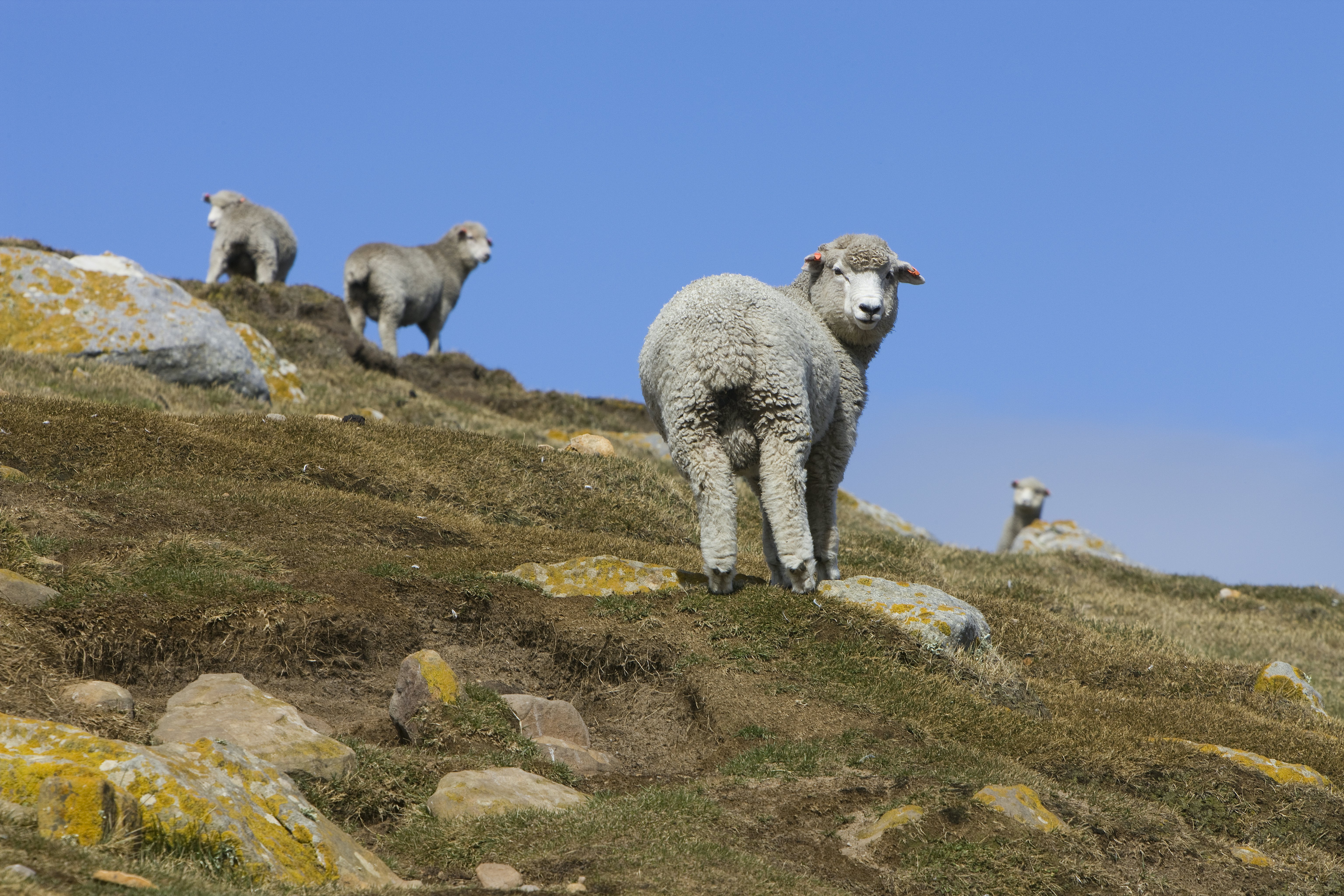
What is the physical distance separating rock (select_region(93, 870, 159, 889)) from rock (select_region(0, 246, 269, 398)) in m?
17.8

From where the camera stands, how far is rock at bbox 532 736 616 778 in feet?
29.7

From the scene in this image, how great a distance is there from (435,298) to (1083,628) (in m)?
23.6

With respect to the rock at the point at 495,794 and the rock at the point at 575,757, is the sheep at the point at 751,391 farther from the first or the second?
the rock at the point at 495,794

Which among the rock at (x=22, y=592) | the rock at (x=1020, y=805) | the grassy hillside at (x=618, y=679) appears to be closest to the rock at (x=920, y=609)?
the grassy hillside at (x=618, y=679)

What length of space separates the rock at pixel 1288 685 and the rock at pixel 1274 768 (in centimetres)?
324

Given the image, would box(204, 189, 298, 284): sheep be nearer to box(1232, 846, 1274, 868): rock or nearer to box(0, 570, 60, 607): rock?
box(0, 570, 60, 607): rock

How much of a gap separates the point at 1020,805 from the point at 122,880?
5.48 metres

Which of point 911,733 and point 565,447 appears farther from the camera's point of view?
point 565,447

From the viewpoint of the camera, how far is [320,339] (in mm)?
29281

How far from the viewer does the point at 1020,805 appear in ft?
26.6

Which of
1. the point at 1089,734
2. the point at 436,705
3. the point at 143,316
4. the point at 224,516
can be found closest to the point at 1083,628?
the point at 1089,734

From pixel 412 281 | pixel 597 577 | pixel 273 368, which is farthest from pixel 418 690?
pixel 412 281

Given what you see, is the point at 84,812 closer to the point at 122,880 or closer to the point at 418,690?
the point at 122,880

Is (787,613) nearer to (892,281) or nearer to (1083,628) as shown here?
(892,281)
